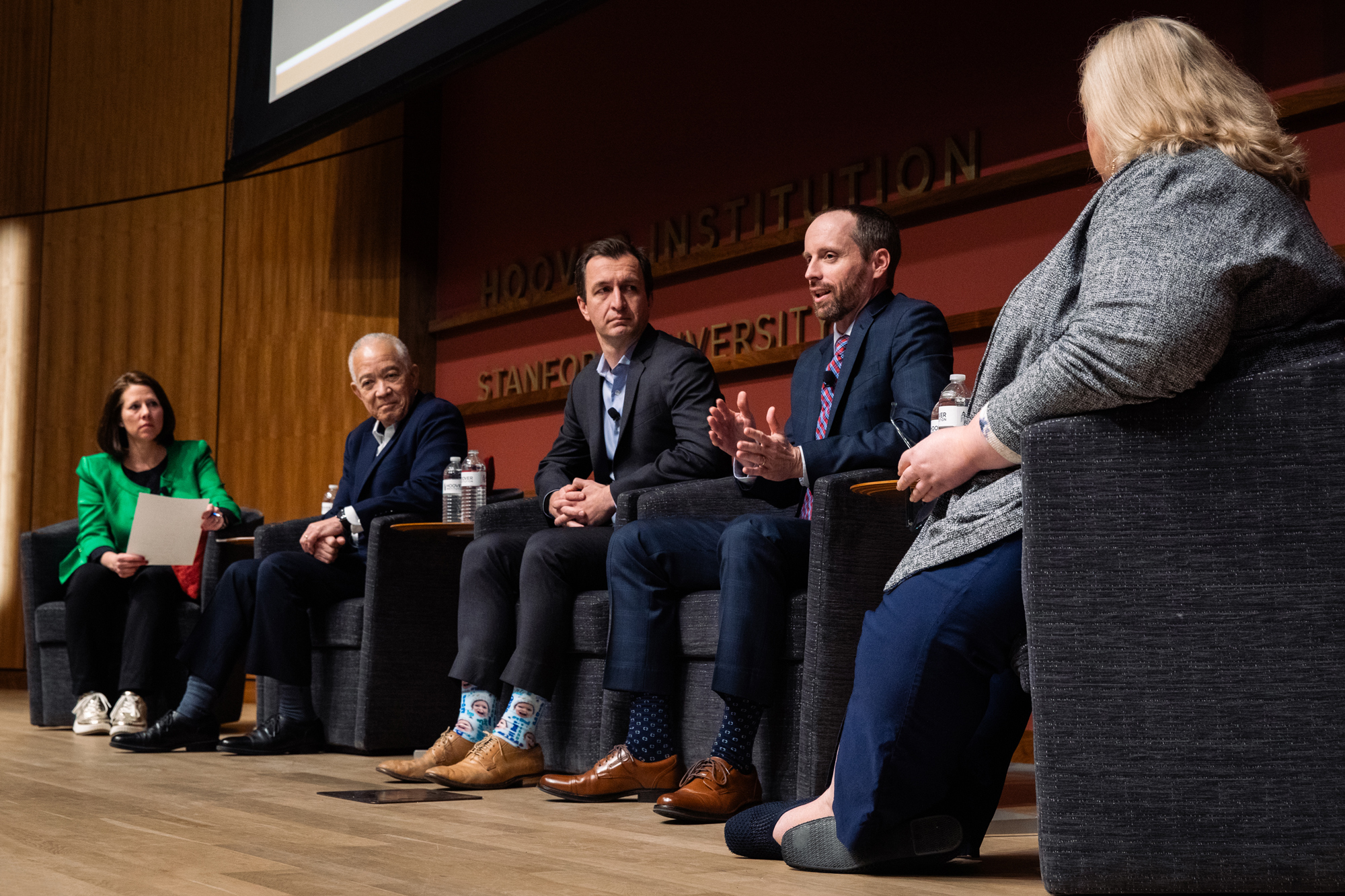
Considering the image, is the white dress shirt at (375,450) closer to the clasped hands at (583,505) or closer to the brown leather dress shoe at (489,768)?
the clasped hands at (583,505)

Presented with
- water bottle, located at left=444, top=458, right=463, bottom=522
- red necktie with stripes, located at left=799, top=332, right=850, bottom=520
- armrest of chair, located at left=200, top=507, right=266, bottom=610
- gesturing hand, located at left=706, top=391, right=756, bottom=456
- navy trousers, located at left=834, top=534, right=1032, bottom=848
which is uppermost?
red necktie with stripes, located at left=799, top=332, right=850, bottom=520

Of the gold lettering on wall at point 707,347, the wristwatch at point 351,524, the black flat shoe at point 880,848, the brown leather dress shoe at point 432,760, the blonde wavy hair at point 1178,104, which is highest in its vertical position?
the gold lettering on wall at point 707,347

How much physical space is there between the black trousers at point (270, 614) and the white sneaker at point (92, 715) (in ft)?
1.95

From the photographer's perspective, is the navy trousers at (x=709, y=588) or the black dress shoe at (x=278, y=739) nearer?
the navy trousers at (x=709, y=588)

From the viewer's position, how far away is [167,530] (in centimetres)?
A: 408

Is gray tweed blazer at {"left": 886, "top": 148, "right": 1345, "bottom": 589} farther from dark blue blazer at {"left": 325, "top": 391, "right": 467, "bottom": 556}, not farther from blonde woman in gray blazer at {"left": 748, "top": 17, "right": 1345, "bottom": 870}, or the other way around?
dark blue blazer at {"left": 325, "top": 391, "right": 467, "bottom": 556}

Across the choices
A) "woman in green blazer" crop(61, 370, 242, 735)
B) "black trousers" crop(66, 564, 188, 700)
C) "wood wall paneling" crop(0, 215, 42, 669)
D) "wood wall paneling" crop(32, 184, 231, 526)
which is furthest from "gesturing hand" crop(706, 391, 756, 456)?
"wood wall paneling" crop(0, 215, 42, 669)

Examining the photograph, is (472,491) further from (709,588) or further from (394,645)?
(709,588)

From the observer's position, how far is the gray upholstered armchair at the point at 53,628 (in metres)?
4.21

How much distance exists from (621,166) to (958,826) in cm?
358

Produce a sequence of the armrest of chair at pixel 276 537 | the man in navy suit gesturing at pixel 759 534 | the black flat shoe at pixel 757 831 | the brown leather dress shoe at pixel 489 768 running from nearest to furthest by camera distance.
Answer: the black flat shoe at pixel 757 831 → the man in navy suit gesturing at pixel 759 534 → the brown leather dress shoe at pixel 489 768 → the armrest of chair at pixel 276 537

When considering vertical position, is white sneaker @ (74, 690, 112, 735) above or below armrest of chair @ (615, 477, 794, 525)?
below

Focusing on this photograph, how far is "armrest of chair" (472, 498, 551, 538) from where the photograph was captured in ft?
10.5

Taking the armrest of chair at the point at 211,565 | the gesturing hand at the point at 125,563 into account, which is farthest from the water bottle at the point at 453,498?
the gesturing hand at the point at 125,563
